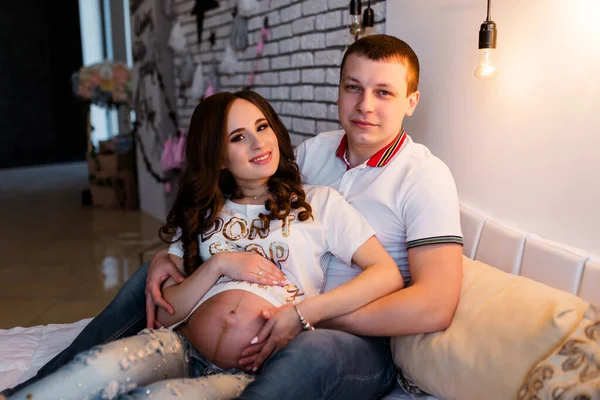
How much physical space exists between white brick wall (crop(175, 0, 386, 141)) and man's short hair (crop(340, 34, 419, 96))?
668 millimetres

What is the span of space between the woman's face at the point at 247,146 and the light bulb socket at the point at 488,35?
25.7 inches

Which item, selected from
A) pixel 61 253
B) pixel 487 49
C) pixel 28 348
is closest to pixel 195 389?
pixel 28 348

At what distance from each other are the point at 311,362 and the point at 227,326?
0.29 meters

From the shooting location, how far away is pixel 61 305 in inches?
128

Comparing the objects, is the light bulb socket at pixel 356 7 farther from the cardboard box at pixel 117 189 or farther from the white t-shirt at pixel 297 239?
the cardboard box at pixel 117 189

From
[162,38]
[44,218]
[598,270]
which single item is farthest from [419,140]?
[44,218]

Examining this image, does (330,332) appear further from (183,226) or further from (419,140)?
(419,140)

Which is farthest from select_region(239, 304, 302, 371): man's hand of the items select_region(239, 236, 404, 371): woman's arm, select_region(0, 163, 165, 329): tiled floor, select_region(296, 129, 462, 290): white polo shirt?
select_region(0, 163, 165, 329): tiled floor

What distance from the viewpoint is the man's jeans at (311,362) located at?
1.18 m

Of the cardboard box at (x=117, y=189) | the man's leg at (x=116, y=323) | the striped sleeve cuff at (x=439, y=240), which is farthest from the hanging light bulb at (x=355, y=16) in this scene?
the cardboard box at (x=117, y=189)

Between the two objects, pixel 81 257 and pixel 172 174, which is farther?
pixel 172 174

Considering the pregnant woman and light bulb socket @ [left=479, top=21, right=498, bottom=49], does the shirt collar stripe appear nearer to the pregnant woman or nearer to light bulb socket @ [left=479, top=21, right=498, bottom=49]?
the pregnant woman

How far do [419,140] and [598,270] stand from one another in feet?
3.05

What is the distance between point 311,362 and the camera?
4.07 feet
